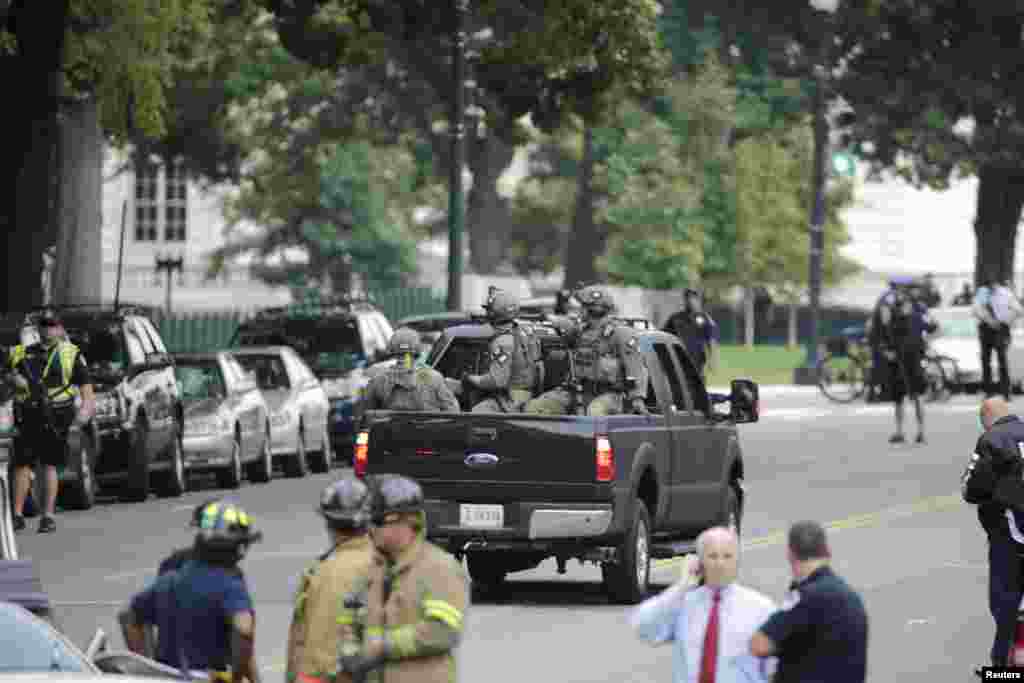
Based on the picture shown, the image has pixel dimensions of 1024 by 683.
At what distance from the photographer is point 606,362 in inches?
688

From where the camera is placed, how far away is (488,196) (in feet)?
221

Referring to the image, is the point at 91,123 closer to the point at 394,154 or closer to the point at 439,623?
the point at 439,623

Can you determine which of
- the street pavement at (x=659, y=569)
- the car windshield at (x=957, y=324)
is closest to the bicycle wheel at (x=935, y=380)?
→ the car windshield at (x=957, y=324)

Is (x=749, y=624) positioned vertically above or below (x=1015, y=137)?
below

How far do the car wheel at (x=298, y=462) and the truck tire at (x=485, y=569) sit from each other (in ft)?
41.7

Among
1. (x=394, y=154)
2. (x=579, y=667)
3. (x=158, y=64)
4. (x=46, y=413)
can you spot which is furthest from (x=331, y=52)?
(x=394, y=154)

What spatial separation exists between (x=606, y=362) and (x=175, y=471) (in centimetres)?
1086

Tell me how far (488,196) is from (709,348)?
30.4 meters

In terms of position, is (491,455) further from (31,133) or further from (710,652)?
(31,133)

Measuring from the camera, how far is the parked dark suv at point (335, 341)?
1324 inches

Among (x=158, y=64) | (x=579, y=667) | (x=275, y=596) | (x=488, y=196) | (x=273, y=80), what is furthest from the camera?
(x=488, y=196)

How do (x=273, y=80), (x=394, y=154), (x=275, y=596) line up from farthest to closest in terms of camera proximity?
1. (x=394, y=154)
2. (x=273, y=80)
3. (x=275, y=596)

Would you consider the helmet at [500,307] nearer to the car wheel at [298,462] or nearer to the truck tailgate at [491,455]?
the truck tailgate at [491,455]

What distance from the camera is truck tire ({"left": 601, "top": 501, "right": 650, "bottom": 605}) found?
17.0 m
